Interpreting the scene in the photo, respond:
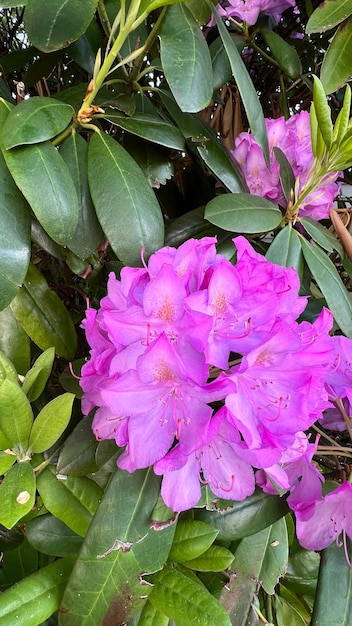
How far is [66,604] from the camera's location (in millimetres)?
519

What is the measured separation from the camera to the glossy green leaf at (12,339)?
23.3 inches

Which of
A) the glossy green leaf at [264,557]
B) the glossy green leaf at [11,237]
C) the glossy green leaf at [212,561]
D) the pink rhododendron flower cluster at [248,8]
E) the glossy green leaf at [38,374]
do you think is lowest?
the glossy green leaf at [264,557]

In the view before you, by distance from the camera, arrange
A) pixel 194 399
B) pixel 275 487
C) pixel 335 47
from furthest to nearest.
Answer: pixel 335 47 < pixel 275 487 < pixel 194 399

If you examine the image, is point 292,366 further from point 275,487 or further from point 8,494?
point 8,494

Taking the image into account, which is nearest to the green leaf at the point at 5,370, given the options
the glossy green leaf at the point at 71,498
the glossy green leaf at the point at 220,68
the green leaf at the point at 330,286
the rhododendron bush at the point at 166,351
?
the rhododendron bush at the point at 166,351

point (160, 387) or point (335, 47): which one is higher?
point (335, 47)

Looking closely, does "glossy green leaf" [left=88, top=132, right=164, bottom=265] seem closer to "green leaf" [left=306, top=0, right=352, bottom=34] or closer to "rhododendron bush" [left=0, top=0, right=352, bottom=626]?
"rhododendron bush" [left=0, top=0, right=352, bottom=626]

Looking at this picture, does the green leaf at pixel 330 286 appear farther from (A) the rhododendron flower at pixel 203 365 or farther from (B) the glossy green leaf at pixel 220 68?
(B) the glossy green leaf at pixel 220 68

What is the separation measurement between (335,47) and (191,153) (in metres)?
0.25

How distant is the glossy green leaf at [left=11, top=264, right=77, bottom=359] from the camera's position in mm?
600

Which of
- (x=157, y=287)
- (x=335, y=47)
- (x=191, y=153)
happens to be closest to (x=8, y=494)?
(x=157, y=287)

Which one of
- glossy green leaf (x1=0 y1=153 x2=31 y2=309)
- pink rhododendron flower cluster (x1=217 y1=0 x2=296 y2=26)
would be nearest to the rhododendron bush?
glossy green leaf (x1=0 y1=153 x2=31 y2=309)

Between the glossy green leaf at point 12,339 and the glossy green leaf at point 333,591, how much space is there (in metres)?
0.44

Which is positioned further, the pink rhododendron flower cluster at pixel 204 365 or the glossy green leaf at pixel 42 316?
the glossy green leaf at pixel 42 316
